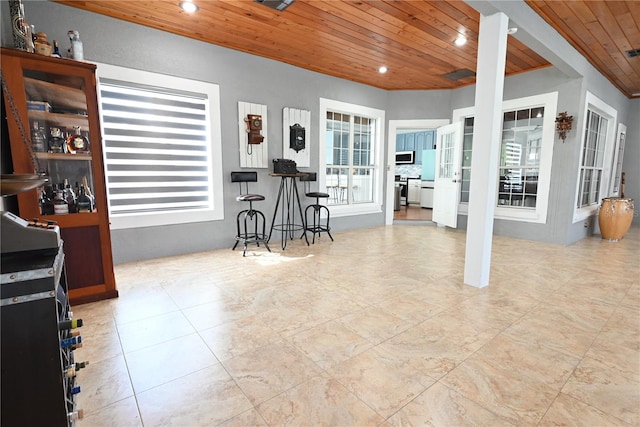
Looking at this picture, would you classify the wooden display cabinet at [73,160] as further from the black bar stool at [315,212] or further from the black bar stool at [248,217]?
the black bar stool at [315,212]

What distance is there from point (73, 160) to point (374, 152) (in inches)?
194

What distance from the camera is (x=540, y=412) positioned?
56.5 inches

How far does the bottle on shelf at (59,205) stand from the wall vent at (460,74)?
5.53 metres

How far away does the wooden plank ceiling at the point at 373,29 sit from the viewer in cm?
308

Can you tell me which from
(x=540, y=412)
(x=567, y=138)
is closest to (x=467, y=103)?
(x=567, y=138)

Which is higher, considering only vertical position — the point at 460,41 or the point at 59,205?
the point at 460,41

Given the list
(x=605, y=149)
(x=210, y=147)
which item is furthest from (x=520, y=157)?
(x=210, y=147)

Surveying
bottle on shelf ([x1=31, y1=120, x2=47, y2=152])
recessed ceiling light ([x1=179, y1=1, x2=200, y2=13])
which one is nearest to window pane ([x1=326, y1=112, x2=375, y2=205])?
recessed ceiling light ([x1=179, y1=1, x2=200, y2=13])

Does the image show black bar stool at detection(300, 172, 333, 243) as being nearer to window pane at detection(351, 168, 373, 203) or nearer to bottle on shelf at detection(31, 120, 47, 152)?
window pane at detection(351, 168, 373, 203)

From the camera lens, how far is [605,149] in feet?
20.0

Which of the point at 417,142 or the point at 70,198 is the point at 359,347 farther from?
the point at 417,142

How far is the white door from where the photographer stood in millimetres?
5898

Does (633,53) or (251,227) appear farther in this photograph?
(251,227)

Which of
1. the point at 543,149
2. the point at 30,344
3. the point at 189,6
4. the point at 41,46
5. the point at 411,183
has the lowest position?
the point at 30,344
